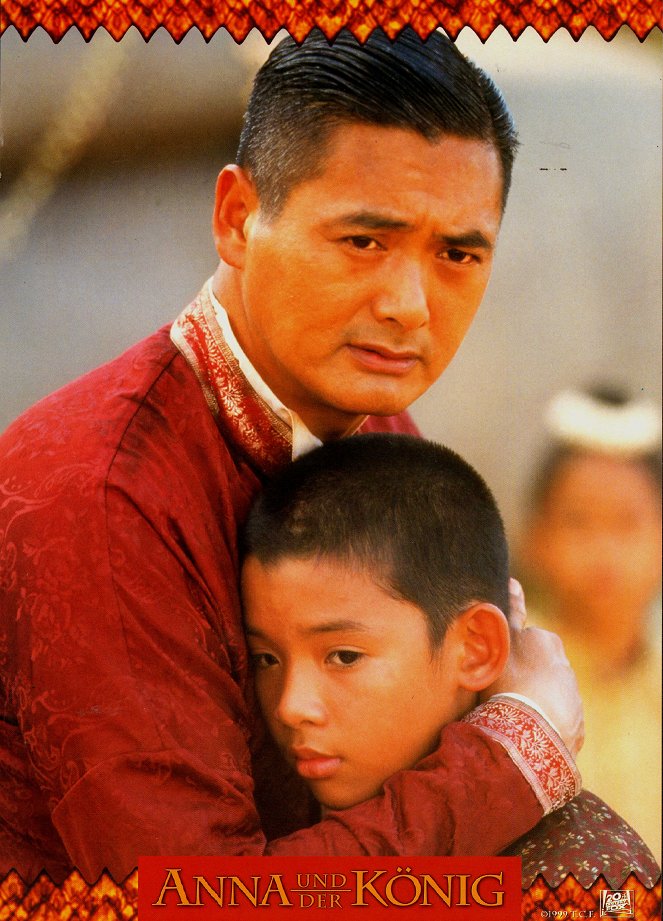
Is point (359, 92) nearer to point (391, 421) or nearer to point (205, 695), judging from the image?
point (391, 421)

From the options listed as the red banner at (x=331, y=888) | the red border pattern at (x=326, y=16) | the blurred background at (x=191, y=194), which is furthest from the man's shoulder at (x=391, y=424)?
the red banner at (x=331, y=888)

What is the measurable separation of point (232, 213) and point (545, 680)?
1.07m

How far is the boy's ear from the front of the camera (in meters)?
2.24

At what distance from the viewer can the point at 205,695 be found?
1987mm

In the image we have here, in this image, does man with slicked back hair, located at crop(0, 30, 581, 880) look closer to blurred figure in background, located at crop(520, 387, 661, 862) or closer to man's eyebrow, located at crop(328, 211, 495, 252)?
man's eyebrow, located at crop(328, 211, 495, 252)

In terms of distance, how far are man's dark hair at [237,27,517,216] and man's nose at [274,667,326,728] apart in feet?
2.79

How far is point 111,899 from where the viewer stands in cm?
211

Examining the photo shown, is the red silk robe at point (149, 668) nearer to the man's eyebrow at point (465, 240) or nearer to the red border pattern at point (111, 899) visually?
the red border pattern at point (111, 899)

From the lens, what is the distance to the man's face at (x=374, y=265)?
217 centimetres

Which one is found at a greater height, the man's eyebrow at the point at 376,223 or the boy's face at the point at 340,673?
the man's eyebrow at the point at 376,223

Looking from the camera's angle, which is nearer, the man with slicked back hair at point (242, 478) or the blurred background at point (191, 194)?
the man with slicked back hair at point (242, 478)

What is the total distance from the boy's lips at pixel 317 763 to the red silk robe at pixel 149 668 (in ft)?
0.33

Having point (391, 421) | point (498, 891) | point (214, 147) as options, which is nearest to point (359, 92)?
point (214, 147)

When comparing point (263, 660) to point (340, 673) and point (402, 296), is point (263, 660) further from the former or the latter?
point (402, 296)
